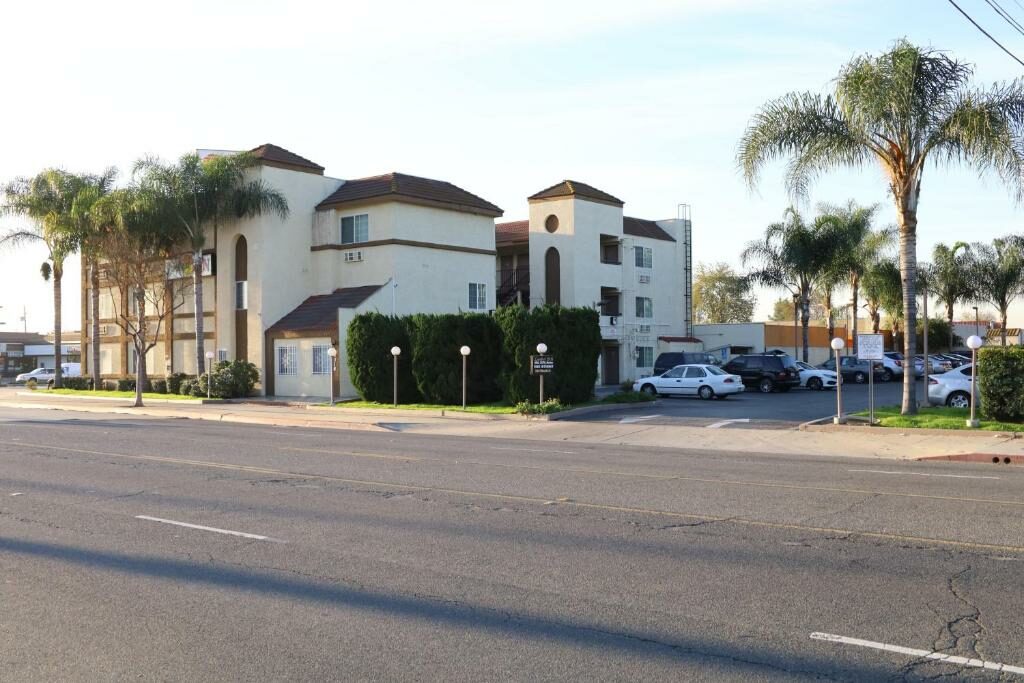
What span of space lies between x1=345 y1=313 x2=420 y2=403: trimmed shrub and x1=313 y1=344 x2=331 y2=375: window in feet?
16.2

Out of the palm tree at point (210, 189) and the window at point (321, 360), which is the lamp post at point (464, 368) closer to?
the window at point (321, 360)

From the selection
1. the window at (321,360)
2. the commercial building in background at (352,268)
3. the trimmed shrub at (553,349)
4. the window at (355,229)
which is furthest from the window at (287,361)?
the trimmed shrub at (553,349)

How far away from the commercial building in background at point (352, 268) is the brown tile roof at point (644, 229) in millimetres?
2076

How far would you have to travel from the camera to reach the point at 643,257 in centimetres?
5403

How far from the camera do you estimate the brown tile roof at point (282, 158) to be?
43406 mm

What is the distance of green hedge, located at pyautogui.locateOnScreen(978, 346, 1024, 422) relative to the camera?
71.9ft

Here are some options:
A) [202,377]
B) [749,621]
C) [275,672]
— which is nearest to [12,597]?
[275,672]

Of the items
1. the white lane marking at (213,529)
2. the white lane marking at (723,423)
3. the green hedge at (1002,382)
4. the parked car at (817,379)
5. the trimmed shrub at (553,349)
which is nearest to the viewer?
the white lane marking at (213,529)

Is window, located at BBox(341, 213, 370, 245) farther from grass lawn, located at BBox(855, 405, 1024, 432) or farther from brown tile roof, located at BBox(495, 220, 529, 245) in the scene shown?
grass lawn, located at BBox(855, 405, 1024, 432)

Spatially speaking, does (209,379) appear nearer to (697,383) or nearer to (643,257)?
(697,383)

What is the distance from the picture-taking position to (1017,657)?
5.77 m

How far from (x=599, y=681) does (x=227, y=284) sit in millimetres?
42011

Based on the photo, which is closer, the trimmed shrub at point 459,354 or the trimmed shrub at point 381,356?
the trimmed shrub at point 459,354

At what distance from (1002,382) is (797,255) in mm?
28042
